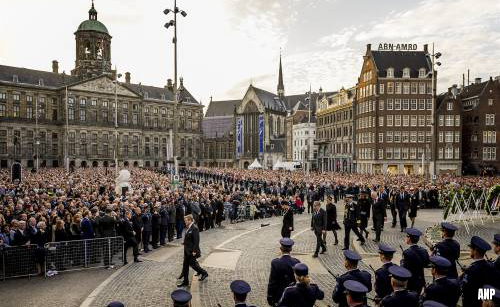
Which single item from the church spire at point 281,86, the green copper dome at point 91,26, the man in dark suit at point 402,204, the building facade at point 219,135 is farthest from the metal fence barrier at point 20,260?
the church spire at point 281,86

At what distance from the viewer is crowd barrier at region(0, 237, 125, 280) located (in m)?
10.5

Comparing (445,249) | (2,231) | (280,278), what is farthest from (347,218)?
(2,231)

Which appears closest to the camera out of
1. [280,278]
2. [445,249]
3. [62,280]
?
[280,278]

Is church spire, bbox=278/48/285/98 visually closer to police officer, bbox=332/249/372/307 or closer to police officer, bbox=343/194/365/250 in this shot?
police officer, bbox=343/194/365/250

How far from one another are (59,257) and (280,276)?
308 inches

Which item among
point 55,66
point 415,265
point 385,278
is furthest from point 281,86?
point 385,278

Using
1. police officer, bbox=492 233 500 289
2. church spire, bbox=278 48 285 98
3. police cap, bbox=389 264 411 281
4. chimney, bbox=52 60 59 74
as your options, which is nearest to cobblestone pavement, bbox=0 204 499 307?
police officer, bbox=492 233 500 289

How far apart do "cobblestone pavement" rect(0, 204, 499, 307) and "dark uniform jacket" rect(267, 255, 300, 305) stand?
1826 millimetres

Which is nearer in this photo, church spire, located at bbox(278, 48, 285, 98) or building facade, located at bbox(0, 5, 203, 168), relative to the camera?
building facade, located at bbox(0, 5, 203, 168)

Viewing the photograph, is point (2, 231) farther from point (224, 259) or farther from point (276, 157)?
point (276, 157)

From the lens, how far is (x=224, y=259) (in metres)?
12.2

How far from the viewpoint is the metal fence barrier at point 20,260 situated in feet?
34.1

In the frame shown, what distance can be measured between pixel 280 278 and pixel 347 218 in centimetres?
690

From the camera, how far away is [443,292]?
5102 mm
